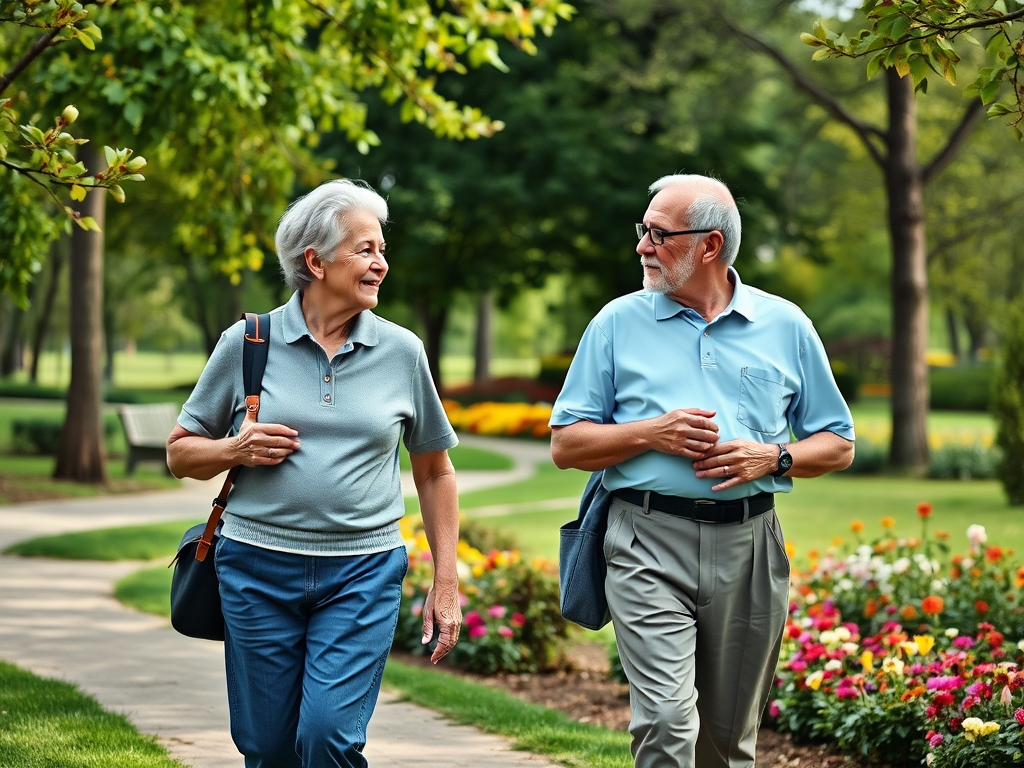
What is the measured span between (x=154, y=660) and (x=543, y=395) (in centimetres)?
2747

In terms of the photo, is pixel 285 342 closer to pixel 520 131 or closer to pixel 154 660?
pixel 154 660

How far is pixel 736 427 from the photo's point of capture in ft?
11.8

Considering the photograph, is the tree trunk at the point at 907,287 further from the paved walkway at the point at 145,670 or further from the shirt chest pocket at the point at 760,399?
the shirt chest pocket at the point at 760,399

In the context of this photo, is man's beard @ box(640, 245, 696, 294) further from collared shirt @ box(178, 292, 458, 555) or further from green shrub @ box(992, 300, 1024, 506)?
green shrub @ box(992, 300, 1024, 506)

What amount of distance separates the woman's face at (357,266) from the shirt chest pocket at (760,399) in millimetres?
1102

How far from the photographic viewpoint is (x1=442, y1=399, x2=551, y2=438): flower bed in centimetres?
2838

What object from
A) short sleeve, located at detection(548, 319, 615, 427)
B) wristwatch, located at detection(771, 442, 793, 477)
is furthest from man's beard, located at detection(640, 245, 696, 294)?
wristwatch, located at detection(771, 442, 793, 477)

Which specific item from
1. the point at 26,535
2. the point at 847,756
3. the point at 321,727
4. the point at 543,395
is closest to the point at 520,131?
the point at 543,395

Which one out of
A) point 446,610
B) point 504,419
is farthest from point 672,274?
point 504,419

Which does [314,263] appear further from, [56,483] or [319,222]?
[56,483]

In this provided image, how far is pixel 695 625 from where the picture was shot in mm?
3578

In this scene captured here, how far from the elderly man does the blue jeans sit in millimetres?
725

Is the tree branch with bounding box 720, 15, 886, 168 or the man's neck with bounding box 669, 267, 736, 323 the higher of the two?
A: the tree branch with bounding box 720, 15, 886, 168

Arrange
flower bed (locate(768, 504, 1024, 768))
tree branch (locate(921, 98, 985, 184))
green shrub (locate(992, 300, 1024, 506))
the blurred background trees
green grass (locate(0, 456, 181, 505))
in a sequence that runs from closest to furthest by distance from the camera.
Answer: flower bed (locate(768, 504, 1024, 768)) < the blurred background trees < green grass (locate(0, 456, 181, 505)) < green shrub (locate(992, 300, 1024, 506)) < tree branch (locate(921, 98, 985, 184))
